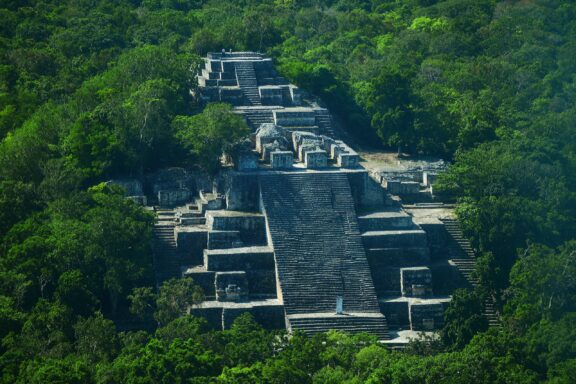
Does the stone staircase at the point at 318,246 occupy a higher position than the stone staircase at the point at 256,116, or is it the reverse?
the stone staircase at the point at 256,116

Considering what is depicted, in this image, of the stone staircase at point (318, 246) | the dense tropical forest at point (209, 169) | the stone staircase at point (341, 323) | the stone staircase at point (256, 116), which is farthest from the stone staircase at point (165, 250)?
the stone staircase at point (256, 116)

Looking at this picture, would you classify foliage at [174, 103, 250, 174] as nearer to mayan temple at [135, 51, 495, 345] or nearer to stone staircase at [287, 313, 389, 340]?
mayan temple at [135, 51, 495, 345]

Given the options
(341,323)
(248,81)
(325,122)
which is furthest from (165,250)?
(248,81)

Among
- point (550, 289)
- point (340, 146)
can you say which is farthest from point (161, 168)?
point (550, 289)

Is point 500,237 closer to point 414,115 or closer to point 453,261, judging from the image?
point 453,261

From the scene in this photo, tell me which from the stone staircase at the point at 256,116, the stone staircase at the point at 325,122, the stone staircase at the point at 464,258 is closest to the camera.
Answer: the stone staircase at the point at 464,258

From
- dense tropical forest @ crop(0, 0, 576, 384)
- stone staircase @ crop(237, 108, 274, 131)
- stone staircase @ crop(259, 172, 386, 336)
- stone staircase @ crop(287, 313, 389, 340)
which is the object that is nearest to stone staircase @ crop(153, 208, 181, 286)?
dense tropical forest @ crop(0, 0, 576, 384)

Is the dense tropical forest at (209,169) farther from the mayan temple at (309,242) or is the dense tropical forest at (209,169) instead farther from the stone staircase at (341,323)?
the stone staircase at (341,323)
